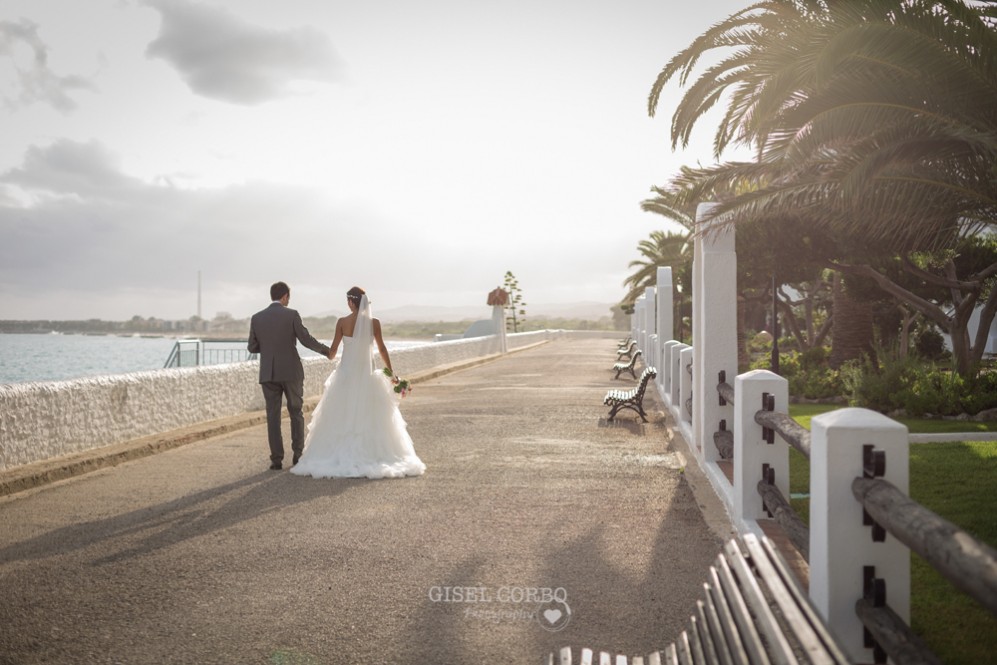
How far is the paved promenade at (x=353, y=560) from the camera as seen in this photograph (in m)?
3.86

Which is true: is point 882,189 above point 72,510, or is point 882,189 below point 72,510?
above

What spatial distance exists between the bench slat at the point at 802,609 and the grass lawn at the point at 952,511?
1.73m

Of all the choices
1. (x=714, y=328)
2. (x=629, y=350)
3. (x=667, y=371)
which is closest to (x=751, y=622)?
(x=714, y=328)

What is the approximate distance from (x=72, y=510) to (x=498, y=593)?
4251 mm

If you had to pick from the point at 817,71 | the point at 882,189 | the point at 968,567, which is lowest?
the point at 968,567

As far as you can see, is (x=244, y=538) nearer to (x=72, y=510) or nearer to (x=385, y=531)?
(x=385, y=531)

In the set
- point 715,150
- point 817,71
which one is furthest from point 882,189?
point 715,150

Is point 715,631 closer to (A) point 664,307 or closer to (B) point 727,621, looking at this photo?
(B) point 727,621

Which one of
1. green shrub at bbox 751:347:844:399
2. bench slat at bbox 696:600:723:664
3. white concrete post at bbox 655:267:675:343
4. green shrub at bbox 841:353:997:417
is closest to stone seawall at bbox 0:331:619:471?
bench slat at bbox 696:600:723:664

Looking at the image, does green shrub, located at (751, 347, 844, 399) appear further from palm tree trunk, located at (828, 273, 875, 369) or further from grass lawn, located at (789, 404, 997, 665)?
grass lawn, located at (789, 404, 997, 665)

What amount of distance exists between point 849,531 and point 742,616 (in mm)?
825

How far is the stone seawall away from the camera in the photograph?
7.89 m

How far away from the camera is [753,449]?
5734mm

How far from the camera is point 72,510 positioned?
6680 mm
